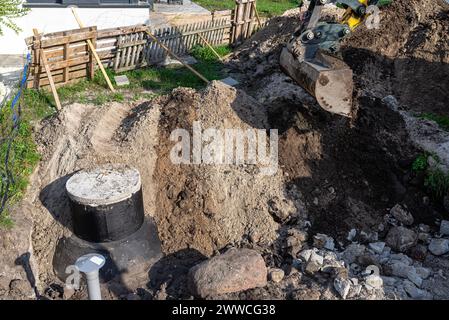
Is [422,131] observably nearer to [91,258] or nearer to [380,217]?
[380,217]

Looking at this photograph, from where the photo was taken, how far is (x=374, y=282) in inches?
255

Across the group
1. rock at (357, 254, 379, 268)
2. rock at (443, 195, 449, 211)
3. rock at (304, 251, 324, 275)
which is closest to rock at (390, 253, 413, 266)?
rock at (357, 254, 379, 268)

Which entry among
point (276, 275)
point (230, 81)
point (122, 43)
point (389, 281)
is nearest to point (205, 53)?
point (230, 81)

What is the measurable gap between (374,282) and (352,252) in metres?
0.88

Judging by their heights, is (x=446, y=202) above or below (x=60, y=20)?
below

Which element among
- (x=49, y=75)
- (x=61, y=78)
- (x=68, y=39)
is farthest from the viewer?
(x=61, y=78)

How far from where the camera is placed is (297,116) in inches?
351

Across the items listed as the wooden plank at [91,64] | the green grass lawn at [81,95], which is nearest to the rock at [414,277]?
the green grass lawn at [81,95]

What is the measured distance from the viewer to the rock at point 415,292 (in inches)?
254

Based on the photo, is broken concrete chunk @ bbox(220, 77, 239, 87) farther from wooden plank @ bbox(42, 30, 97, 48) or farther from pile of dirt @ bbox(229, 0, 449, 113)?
wooden plank @ bbox(42, 30, 97, 48)

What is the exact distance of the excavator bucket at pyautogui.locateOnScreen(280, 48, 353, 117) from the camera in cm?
795

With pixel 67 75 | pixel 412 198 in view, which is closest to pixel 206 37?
pixel 67 75

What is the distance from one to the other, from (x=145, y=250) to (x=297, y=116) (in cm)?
376

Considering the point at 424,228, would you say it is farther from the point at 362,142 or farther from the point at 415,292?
the point at 362,142
